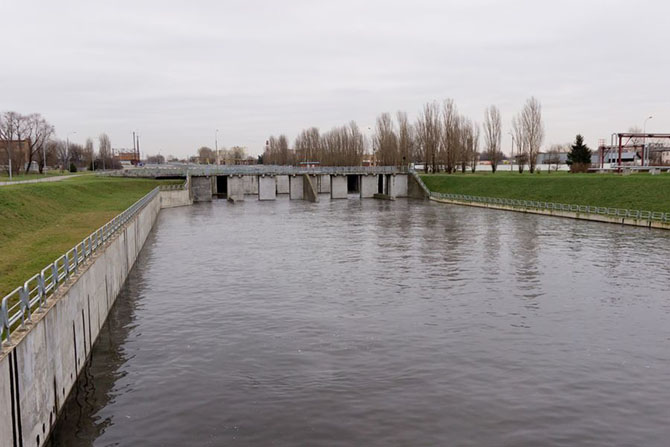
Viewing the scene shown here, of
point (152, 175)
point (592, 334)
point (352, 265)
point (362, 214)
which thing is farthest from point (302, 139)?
point (592, 334)

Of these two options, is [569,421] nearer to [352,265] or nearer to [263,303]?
[263,303]

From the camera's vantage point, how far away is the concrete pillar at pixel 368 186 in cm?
10912

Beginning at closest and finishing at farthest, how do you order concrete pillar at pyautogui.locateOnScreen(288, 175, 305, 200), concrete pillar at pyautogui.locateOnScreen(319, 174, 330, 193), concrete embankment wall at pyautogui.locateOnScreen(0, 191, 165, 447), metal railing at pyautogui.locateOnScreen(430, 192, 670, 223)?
concrete embankment wall at pyautogui.locateOnScreen(0, 191, 165, 447) < metal railing at pyautogui.locateOnScreen(430, 192, 670, 223) < concrete pillar at pyautogui.locateOnScreen(288, 175, 305, 200) < concrete pillar at pyautogui.locateOnScreen(319, 174, 330, 193)

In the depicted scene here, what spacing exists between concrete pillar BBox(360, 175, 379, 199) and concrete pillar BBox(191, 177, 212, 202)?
3036 centimetres

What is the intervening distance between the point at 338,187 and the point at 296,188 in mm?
8634

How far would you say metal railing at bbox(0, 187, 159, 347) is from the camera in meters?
13.3

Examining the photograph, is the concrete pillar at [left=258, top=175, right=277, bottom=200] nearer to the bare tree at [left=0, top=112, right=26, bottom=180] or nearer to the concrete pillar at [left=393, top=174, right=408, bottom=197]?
the concrete pillar at [left=393, top=174, right=408, bottom=197]

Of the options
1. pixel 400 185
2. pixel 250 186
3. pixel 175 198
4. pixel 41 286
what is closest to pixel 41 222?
pixel 41 286

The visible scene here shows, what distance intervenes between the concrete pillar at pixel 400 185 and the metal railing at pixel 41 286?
73.5 meters

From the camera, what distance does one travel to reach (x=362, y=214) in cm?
7488

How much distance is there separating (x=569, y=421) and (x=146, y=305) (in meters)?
20.3

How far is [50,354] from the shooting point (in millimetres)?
15469

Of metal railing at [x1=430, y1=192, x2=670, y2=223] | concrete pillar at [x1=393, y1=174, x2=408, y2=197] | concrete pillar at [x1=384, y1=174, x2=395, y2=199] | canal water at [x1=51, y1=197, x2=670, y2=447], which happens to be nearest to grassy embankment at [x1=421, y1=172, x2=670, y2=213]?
metal railing at [x1=430, y1=192, x2=670, y2=223]

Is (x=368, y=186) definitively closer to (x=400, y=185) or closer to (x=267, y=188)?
(x=400, y=185)
